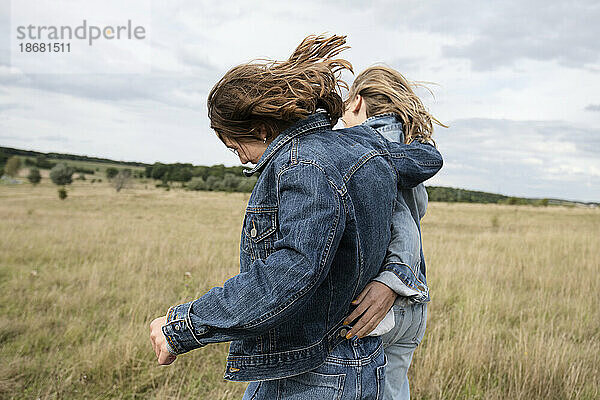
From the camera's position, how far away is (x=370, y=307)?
1.43 m

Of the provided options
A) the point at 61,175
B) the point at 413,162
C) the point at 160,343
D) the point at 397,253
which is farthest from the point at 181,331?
the point at 61,175

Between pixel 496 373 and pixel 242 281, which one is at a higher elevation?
pixel 242 281

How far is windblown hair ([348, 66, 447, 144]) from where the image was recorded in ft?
6.21

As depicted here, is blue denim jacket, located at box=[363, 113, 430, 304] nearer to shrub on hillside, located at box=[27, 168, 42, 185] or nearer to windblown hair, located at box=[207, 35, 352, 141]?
windblown hair, located at box=[207, 35, 352, 141]

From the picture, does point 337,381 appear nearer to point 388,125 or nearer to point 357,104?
point 388,125

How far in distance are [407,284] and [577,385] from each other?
111 inches

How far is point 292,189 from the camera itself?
116 centimetres

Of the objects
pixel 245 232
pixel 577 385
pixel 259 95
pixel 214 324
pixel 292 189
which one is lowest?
pixel 577 385

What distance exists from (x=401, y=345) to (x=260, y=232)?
2.93 feet

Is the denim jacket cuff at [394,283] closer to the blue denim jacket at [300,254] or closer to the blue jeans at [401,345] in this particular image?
the blue denim jacket at [300,254]

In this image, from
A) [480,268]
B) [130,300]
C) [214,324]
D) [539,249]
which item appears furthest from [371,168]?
[539,249]

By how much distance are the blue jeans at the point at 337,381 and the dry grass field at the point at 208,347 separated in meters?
1.91

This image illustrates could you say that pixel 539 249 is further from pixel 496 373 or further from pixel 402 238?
pixel 402 238

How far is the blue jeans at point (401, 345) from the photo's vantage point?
1.73 metres
